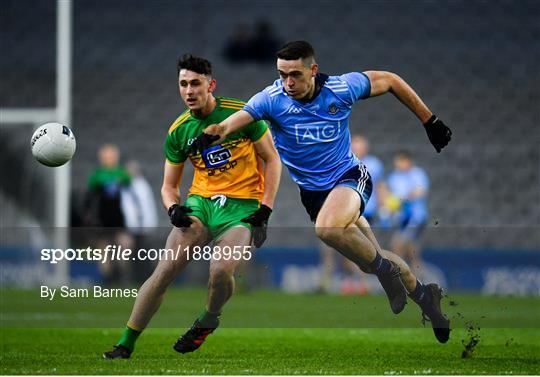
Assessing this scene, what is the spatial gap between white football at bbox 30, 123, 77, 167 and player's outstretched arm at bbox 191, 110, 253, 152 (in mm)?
1072

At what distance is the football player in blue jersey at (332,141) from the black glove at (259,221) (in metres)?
0.35

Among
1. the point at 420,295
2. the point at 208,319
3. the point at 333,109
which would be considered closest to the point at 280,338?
the point at 208,319

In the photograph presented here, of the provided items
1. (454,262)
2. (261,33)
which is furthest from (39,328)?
(261,33)

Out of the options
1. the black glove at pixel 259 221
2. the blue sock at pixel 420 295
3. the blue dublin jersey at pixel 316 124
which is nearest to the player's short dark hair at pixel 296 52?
the blue dublin jersey at pixel 316 124

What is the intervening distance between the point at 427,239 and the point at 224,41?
6.45 m

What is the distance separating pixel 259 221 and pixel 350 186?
0.77 metres

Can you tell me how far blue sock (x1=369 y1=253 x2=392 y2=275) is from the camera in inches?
330

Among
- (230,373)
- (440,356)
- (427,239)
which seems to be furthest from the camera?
(427,239)

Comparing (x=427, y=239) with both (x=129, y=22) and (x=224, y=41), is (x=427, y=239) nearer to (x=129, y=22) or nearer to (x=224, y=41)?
(x=224, y=41)

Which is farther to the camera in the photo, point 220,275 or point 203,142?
point 220,275

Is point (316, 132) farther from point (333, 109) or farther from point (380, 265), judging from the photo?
point (380, 265)

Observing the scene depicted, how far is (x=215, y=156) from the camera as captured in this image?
8.60 m

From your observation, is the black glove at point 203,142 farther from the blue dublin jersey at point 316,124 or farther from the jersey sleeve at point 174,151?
the jersey sleeve at point 174,151

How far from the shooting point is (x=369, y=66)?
73.5ft
